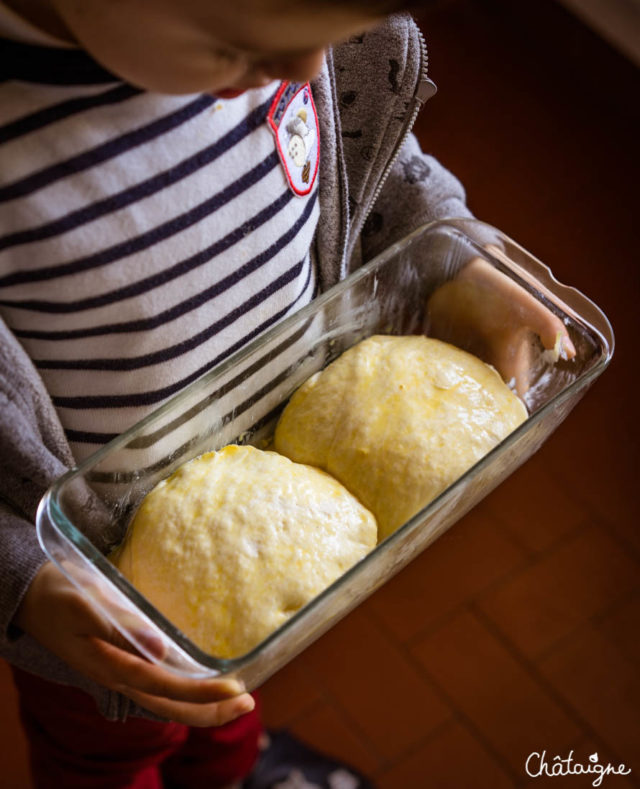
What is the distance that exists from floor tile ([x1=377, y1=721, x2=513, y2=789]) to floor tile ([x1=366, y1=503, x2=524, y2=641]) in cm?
16

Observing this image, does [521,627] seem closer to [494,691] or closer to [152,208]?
[494,691]

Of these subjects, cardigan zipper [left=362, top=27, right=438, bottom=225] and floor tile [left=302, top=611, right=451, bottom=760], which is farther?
floor tile [left=302, top=611, right=451, bottom=760]

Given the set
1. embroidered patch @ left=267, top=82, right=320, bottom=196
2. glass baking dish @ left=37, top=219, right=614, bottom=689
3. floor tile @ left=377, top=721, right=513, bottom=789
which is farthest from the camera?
floor tile @ left=377, top=721, right=513, bottom=789

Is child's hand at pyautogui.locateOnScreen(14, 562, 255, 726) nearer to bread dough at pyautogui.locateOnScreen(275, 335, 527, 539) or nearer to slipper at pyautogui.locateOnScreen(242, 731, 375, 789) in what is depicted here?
bread dough at pyautogui.locateOnScreen(275, 335, 527, 539)

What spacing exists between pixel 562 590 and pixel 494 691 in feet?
0.64

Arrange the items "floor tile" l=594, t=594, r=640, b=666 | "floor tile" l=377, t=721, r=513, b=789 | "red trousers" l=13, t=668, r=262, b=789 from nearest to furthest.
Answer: "red trousers" l=13, t=668, r=262, b=789 < "floor tile" l=377, t=721, r=513, b=789 < "floor tile" l=594, t=594, r=640, b=666

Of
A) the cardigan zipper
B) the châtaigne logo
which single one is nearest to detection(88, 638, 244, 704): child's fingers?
the cardigan zipper

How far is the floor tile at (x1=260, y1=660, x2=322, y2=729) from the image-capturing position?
1.21 metres

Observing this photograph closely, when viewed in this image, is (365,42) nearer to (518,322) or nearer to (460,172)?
(518,322)

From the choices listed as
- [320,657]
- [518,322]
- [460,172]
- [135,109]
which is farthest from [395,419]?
[460,172]

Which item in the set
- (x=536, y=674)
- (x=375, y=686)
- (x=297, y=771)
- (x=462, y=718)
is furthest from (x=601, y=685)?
(x=297, y=771)

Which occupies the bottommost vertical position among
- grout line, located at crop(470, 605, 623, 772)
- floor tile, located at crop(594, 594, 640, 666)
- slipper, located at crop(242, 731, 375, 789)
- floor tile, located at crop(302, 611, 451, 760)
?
slipper, located at crop(242, 731, 375, 789)

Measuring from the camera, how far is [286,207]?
2.21 feet

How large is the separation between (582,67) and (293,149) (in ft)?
4.96
